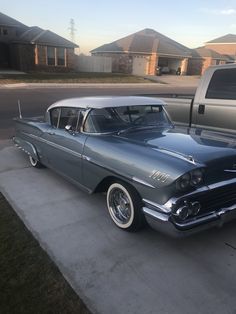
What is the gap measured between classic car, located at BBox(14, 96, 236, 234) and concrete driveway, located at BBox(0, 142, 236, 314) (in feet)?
1.09

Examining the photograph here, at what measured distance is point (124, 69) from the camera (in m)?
42.1

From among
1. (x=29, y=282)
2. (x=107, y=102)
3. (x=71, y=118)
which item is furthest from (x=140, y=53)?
(x=29, y=282)

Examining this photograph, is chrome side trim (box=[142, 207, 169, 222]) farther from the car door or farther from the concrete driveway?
the car door

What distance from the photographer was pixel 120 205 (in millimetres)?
3840

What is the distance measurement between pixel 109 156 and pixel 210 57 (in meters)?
Result: 49.1

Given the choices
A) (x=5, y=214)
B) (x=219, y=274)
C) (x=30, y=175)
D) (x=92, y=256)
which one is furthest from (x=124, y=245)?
(x=30, y=175)

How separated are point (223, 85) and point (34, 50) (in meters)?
31.4

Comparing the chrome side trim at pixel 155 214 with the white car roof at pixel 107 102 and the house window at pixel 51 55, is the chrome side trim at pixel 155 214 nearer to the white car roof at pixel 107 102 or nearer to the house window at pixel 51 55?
the white car roof at pixel 107 102

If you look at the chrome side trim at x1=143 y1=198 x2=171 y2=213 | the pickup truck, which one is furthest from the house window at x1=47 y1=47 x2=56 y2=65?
the chrome side trim at x1=143 y1=198 x2=171 y2=213

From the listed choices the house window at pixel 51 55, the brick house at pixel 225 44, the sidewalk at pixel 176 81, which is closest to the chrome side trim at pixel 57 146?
the sidewalk at pixel 176 81

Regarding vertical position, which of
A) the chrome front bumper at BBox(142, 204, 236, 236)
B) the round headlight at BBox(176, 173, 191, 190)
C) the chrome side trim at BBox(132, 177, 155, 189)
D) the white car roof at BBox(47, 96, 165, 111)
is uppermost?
the white car roof at BBox(47, 96, 165, 111)

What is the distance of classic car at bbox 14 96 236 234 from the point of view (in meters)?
3.05

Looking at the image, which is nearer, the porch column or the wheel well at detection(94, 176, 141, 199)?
the wheel well at detection(94, 176, 141, 199)

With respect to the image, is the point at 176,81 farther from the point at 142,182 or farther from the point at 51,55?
the point at 142,182
